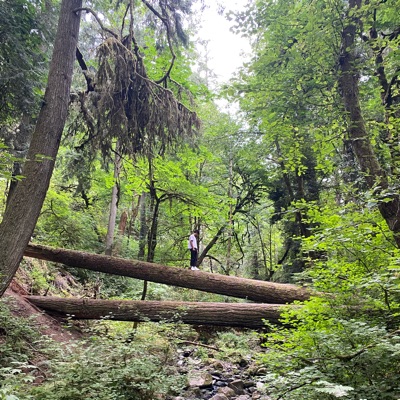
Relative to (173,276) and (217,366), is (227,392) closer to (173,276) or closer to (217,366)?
(217,366)

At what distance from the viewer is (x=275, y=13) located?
6605mm

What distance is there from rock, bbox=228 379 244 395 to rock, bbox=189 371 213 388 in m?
0.38

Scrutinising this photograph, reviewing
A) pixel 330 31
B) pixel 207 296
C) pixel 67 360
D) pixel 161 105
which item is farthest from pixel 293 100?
pixel 207 296

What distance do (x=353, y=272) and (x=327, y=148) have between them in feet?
12.7

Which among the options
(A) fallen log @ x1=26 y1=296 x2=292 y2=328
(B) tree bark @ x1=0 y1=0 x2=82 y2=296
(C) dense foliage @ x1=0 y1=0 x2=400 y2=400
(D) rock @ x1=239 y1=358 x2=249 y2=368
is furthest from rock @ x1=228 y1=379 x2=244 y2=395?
(B) tree bark @ x1=0 y1=0 x2=82 y2=296

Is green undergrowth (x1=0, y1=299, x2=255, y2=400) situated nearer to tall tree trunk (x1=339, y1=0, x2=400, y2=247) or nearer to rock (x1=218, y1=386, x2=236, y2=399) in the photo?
rock (x1=218, y1=386, x2=236, y2=399)

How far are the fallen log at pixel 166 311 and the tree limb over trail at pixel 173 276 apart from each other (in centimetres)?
82

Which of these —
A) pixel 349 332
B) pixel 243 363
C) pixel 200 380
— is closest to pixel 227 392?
pixel 200 380

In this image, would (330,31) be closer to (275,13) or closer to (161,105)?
(275,13)

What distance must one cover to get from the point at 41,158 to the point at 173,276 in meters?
4.67

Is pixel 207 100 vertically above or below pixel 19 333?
above

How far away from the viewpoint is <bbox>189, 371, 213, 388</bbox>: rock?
17.0ft

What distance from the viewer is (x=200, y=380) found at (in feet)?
17.3

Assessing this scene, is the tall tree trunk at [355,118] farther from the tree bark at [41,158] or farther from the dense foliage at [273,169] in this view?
the tree bark at [41,158]
